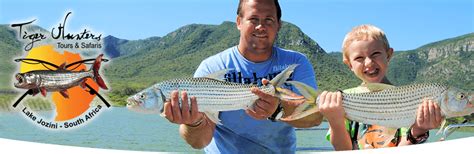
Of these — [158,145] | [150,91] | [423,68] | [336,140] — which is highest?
[150,91]

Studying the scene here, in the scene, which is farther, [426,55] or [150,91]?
[426,55]

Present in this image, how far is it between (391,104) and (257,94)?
49 cm

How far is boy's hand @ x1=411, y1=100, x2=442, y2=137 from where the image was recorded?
179 centimetres

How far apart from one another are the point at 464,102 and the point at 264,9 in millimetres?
911

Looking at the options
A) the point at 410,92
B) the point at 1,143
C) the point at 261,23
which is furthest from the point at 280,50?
the point at 1,143

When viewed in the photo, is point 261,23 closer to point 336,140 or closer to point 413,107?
point 336,140

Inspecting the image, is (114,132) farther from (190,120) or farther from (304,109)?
(304,109)

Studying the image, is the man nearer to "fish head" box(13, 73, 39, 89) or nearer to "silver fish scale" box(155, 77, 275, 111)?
"silver fish scale" box(155, 77, 275, 111)

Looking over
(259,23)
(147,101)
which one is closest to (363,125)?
(259,23)

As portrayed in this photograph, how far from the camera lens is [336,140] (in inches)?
80.4

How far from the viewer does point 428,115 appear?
1796 mm

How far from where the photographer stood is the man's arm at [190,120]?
202 centimetres

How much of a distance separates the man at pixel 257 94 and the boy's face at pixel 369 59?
0.87ft

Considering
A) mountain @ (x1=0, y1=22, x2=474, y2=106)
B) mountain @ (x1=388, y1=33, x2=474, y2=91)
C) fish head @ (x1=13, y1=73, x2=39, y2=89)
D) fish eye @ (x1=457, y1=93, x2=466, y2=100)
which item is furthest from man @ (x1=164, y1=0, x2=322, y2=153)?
mountain @ (x1=388, y1=33, x2=474, y2=91)
